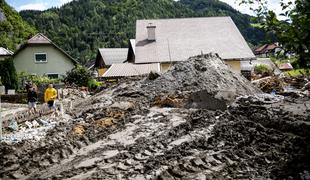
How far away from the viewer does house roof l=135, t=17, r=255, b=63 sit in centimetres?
3169

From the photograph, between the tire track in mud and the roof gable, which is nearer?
the tire track in mud

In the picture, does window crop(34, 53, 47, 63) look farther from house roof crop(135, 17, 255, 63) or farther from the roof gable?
house roof crop(135, 17, 255, 63)

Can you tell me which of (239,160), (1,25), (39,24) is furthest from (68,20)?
(239,160)

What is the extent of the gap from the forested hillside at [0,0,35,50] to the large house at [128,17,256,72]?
2908 cm

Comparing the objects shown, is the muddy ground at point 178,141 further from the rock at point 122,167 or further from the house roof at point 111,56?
the house roof at point 111,56

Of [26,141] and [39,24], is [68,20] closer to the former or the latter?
[39,24]

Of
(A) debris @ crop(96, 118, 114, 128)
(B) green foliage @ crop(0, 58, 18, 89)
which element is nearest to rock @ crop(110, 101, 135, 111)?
(A) debris @ crop(96, 118, 114, 128)

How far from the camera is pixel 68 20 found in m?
98.6

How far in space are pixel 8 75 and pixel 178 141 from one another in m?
23.5

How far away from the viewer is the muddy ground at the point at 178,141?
350 inches

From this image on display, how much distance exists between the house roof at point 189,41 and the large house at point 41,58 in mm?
8246

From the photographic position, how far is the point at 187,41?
33.5m

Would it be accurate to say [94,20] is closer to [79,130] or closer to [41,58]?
[41,58]

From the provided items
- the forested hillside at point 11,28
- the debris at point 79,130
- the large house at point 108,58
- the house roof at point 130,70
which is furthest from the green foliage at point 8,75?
the forested hillside at point 11,28
